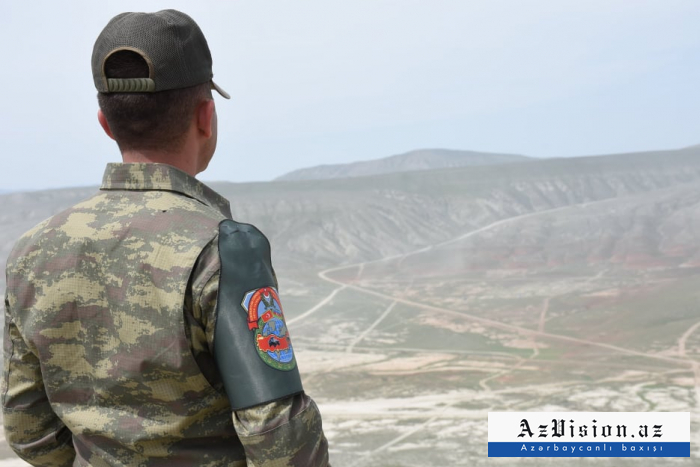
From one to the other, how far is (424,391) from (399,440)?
15.0ft

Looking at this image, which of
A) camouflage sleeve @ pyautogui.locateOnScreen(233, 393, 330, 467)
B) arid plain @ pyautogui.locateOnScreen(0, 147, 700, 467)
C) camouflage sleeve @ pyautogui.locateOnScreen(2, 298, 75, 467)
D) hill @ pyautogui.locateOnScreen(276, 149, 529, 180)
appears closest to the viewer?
camouflage sleeve @ pyautogui.locateOnScreen(233, 393, 330, 467)

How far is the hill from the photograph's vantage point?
115938 millimetres

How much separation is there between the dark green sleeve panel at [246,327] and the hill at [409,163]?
113 m

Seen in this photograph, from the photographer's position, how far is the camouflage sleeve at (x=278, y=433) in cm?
165

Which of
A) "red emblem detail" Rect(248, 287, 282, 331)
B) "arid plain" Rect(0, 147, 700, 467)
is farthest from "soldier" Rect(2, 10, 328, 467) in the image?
"arid plain" Rect(0, 147, 700, 467)

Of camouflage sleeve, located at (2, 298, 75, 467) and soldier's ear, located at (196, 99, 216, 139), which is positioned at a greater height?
soldier's ear, located at (196, 99, 216, 139)

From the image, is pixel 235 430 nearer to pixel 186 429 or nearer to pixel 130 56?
pixel 186 429

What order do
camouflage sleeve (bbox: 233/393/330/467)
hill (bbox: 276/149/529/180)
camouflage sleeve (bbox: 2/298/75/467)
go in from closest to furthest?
camouflage sleeve (bbox: 233/393/330/467) < camouflage sleeve (bbox: 2/298/75/467) < hill (bbox: 276/149/529/180)

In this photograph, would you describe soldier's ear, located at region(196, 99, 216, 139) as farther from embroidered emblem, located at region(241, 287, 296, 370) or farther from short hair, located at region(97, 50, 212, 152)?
embroidered emblem, located at region(241, 287, 296, 370)

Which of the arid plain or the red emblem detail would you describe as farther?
the arid plain

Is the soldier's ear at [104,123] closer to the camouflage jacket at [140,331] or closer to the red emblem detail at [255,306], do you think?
the camouflage jacket at [140,331]

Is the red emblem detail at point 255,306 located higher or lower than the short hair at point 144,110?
lower

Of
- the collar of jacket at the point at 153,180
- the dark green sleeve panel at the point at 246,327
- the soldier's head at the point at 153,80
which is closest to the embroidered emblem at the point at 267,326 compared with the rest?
the dark green sleeve panel at the point at 246,327

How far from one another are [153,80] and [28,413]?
0.88m
